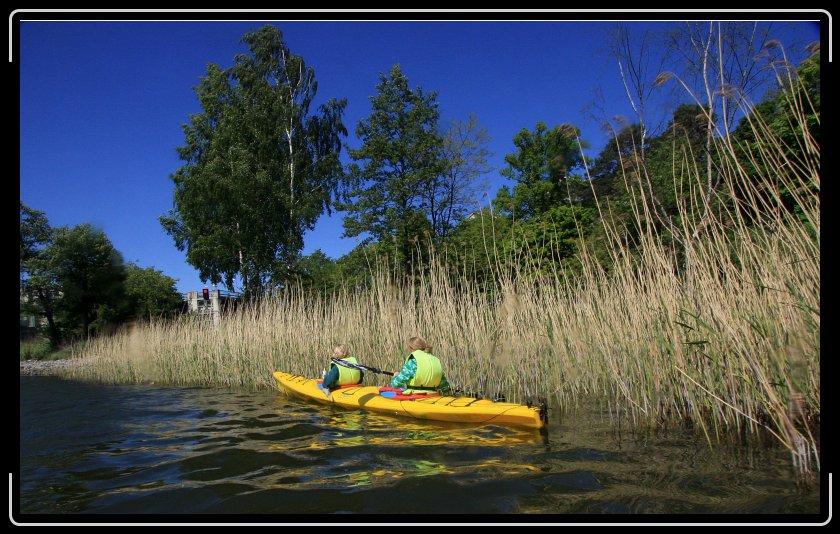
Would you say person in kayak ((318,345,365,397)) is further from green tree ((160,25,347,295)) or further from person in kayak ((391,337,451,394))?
green tree ((160,25,347,295))

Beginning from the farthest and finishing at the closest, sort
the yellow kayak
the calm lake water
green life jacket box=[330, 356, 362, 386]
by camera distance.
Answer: green life jacket box=[330, 356, 362, 386] < the yellow kayak < the calm lake water

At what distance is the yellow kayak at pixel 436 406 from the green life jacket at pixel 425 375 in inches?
7.1

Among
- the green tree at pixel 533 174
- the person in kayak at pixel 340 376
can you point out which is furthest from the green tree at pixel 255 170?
the person in kayak at pixel 340 376

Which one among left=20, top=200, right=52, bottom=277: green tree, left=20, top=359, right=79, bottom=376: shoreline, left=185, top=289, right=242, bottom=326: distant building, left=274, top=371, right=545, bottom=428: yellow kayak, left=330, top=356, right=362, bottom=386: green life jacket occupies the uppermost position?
left=20, top=200, right=52, bottom=277: green tree

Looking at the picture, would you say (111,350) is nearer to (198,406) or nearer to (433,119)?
(198,406)

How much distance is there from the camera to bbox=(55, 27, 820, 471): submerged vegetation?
2766mm

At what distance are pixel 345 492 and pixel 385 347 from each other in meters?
4.03

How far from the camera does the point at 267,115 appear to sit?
1970 centimetres

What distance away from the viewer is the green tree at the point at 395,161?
58.5 feet

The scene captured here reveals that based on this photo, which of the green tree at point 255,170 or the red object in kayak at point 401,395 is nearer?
the red object in kayak at point 401,395

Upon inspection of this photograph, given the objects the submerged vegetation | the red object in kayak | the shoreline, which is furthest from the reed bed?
the shoreline

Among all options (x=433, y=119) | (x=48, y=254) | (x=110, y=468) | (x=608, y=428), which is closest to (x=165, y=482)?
(x=110, y=468)

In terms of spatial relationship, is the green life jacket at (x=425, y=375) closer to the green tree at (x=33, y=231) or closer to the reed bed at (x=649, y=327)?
the reed bed at (x=649, y=327)

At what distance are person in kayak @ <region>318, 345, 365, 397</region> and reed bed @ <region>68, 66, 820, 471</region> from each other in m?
0.52
